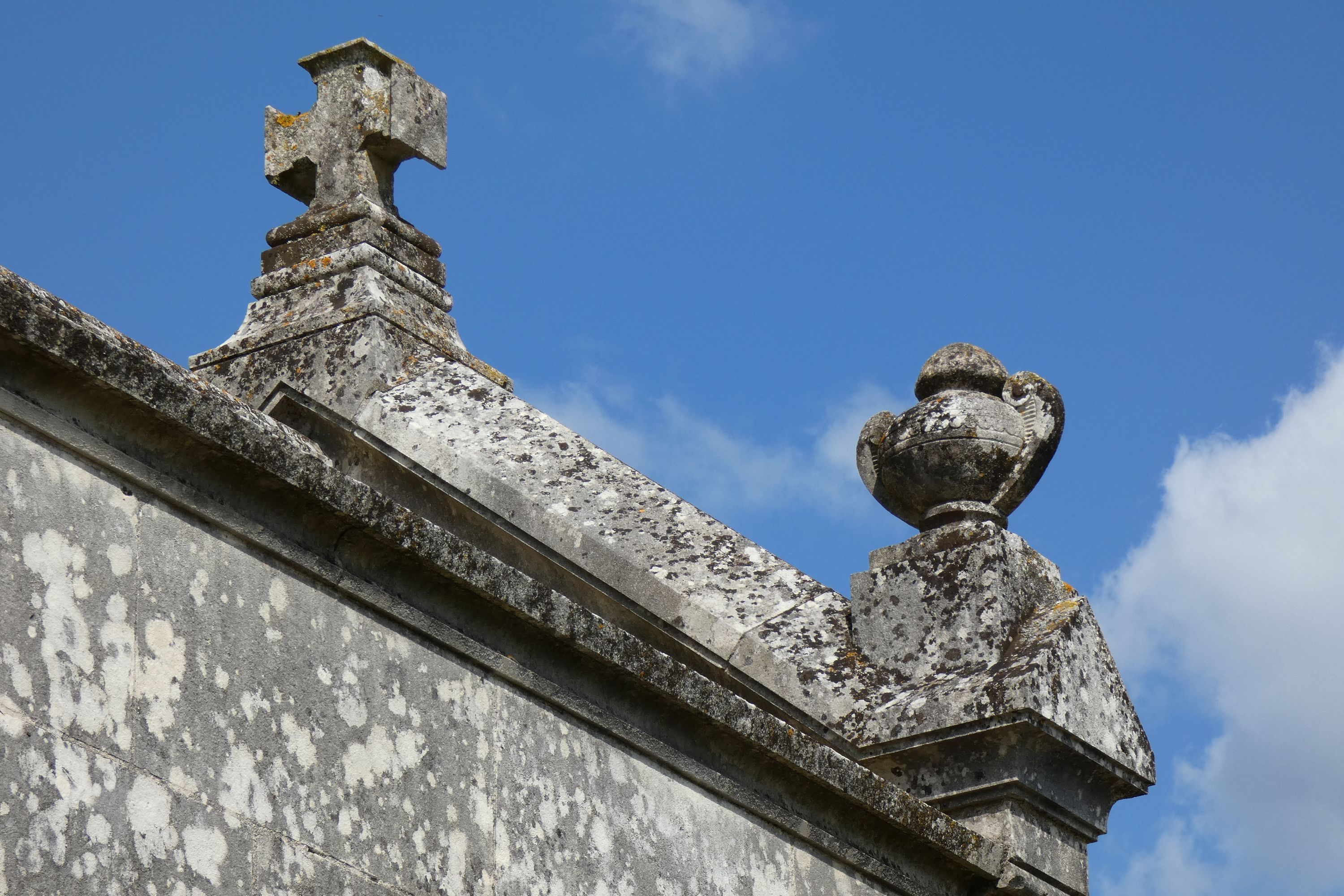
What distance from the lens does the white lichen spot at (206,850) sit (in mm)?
2648

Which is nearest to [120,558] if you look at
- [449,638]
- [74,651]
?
[74,651]

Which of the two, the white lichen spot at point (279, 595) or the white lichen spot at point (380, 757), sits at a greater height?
the white lichen spot at point (279, 595)

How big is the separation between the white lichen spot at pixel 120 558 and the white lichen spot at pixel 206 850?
0.38m

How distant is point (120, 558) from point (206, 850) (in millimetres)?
435

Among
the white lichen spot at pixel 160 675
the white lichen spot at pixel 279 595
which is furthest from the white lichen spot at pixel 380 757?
the white lichen spot at pixel 160 675

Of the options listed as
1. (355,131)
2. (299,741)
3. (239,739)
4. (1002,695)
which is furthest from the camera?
(355,131)

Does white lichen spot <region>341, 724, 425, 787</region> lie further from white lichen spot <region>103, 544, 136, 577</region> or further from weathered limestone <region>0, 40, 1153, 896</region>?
white lichen spot <region>103, 544, 136, 577</region>

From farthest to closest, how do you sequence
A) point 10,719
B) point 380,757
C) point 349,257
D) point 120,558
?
point 349,257
point 380,757
point 120,558
point 10,719

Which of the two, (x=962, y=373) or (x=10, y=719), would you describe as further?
(x=962, y=373)

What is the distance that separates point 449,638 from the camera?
321 cm

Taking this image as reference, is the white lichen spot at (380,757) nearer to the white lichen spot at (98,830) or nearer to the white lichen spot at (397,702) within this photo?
the white lichen spot at (397,702)

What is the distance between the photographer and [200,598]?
278cm

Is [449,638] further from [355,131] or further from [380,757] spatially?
[355,131]

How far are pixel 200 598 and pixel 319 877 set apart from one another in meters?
0.46
